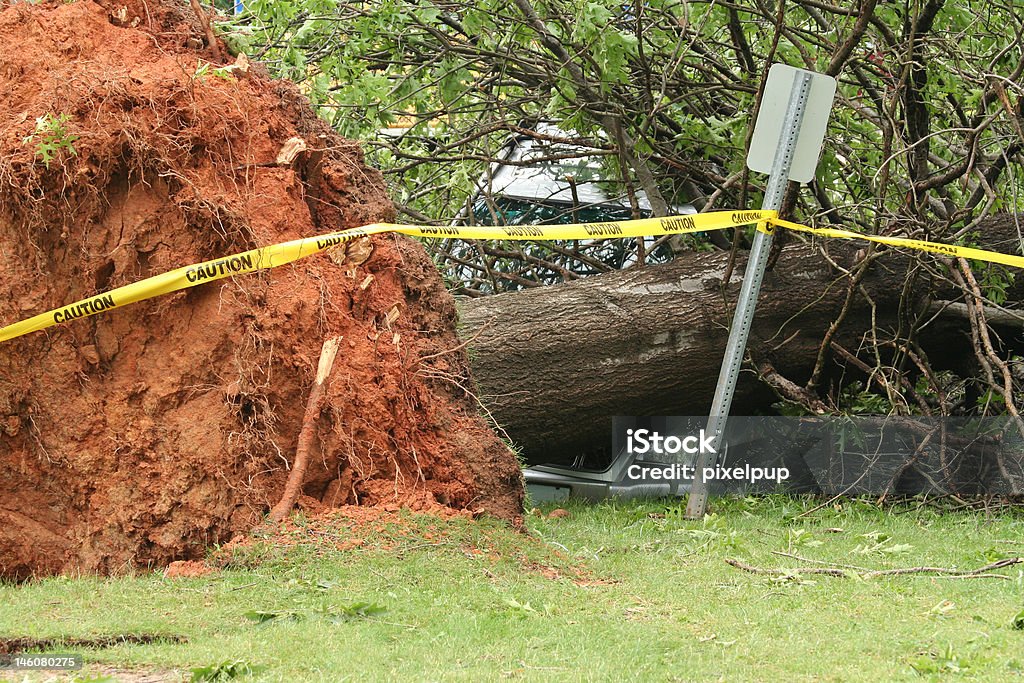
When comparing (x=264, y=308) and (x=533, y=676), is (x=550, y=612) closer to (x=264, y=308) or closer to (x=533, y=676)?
(x=533, y=676)

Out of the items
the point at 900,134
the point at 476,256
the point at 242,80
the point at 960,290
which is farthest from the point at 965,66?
the point at 242,80

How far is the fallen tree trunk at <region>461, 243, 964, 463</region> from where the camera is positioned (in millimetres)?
7286

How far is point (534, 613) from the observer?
168 inches

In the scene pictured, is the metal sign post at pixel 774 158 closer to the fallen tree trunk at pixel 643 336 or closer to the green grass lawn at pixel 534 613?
the fallen tree trunk at pixel 643 336

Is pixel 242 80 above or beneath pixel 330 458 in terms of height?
above

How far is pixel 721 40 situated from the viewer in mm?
9000

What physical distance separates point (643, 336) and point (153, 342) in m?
3.55

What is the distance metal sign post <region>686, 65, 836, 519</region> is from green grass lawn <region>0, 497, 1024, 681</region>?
1.21 m

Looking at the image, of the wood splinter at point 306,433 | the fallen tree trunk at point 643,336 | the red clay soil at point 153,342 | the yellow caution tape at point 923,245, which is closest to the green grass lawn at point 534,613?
the wood splinter at point 306,433

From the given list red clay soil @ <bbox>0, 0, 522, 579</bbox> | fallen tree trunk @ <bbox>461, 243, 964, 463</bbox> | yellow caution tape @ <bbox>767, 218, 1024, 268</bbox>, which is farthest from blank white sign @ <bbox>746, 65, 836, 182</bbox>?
red clay soil @ <bbox>0, 0, 522, 579</bbox>

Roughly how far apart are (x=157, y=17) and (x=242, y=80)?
23.4 inches

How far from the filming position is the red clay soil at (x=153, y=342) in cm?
487

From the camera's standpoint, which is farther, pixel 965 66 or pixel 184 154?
pixel 965 66

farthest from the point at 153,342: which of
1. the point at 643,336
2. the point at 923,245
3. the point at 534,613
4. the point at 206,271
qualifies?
the point at 923,245
